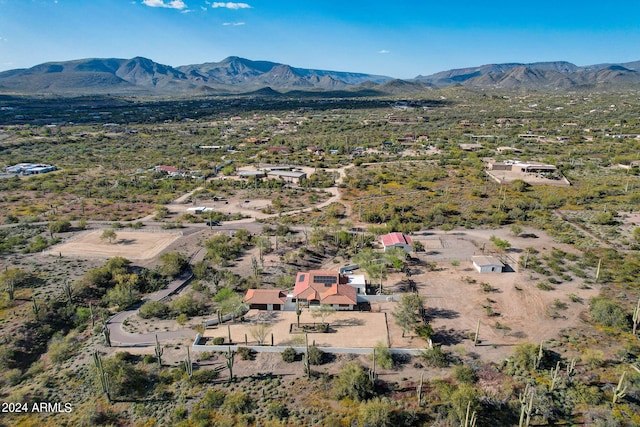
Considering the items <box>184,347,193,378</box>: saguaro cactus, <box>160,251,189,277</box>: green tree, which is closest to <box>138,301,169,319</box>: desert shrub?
<box>160,251,189,277</box>: green tree

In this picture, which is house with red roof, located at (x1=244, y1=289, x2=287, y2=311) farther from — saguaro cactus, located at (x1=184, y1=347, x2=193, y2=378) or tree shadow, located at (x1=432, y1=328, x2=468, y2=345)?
tree shadow, located at (x1=432, y1=328, x2=468, y2=345)

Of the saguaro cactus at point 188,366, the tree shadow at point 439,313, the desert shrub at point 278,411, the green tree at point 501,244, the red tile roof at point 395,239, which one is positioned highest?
the red tile roof at point 395,239

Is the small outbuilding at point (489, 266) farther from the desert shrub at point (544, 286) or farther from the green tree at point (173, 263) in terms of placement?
the green tree at point (173, 263)

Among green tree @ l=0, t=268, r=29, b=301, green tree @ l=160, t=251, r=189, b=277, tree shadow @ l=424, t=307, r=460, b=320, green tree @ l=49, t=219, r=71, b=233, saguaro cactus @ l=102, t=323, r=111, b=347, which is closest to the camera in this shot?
saguaro cactus @ l=102, t=323, r=111, b=347

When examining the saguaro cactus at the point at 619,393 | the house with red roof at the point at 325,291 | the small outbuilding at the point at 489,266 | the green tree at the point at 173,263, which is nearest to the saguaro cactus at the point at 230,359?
the house with red roof at the point at 325,291

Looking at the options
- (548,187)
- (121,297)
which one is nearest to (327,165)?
(548,187)

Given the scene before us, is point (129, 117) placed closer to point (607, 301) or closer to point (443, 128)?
point (443, 128)
